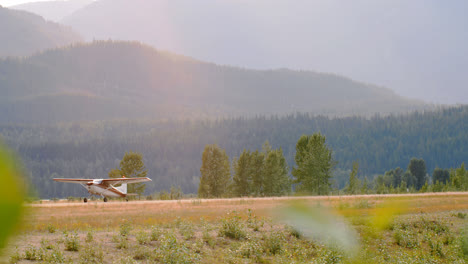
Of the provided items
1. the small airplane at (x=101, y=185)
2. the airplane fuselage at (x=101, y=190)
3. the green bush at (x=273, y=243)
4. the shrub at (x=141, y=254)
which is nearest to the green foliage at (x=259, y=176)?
the small airplane at (x=101, y=185)

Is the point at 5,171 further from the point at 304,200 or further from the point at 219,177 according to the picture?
the point at 219,177

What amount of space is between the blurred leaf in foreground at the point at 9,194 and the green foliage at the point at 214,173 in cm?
8273

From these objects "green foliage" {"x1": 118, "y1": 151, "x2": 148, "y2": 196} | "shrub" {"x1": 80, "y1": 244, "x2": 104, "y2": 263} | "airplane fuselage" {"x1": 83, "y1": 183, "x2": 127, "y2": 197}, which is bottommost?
"shrub" {"x1": 80, "y1": 244, "x2": 104, "y2": 263}

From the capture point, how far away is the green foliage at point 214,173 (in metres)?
84.8

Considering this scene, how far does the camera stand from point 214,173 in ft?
280

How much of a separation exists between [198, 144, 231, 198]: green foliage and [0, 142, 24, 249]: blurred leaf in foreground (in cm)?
8273

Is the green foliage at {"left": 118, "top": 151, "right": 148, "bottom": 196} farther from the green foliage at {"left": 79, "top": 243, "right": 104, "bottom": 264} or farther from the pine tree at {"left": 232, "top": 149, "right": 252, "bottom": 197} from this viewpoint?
the green foliage at {"left": 79, "top": 243, "right": 104, "bottom": 264}

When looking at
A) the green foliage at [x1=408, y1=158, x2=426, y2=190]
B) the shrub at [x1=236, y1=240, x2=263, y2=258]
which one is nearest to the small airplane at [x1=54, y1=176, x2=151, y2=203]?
the shrub at [x1=236, y1=240, x2=263, y2=258]

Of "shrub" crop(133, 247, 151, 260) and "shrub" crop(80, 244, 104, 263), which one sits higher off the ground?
"shrub" crop(80, 244, 104, 263)

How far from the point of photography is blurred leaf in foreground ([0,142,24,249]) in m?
Answer: 1.24

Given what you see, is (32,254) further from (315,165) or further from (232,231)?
(315,165)

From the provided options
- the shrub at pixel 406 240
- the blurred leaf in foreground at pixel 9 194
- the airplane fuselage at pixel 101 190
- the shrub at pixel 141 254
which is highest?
the blurred leaf in foreground at pixel 9 194

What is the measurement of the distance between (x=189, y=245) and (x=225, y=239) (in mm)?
2885

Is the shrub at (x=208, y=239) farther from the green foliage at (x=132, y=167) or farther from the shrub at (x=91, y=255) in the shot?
the green foliage at (x=132, y=167)
